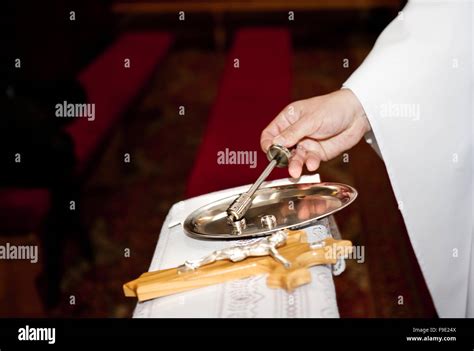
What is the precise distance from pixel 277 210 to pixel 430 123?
37 centimetres

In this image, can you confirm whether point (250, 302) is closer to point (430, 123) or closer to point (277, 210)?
point (277, 210)

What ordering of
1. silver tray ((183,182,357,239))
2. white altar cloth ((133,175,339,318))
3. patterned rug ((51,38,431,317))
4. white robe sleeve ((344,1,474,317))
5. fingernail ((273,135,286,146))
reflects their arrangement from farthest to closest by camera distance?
patterned rug ((51,38,431,317)), white robe sleeve ((344,1,474,317)), fingernail ((273,135,286,146)), silver tray ((183,182,357,239)), white altar cloth ((133,175,339,318))

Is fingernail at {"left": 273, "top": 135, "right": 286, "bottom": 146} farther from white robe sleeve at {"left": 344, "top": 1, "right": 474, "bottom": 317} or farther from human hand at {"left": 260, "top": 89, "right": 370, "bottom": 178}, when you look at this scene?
white robe sleeve at {"left": 344, "top": 1, "right": 474, "bottom": 317}

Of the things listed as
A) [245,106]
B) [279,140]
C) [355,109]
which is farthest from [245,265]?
[245,106]

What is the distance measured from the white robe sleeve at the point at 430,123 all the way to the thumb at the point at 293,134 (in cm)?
14

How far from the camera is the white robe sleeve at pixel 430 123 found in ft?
4.10

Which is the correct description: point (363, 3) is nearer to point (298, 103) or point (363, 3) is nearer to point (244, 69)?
point (244, 69)

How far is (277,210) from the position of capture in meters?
1.09

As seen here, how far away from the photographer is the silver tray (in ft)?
3.34

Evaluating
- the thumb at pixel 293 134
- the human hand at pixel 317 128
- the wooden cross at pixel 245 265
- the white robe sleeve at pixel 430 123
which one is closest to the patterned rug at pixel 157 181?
the white robe sleeve at pixel 430 123

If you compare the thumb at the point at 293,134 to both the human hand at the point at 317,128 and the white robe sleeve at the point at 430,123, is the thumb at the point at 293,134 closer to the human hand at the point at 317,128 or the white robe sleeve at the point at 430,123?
the human hand at the point at 317,128

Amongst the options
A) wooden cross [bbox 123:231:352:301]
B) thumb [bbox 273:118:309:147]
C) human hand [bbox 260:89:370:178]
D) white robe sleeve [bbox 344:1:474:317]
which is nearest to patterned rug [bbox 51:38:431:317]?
white robe sleeve [bbox 344:1:474:317]

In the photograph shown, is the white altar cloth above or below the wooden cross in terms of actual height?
below

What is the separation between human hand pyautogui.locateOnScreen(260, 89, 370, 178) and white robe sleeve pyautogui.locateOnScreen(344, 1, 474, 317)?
0.03 m
